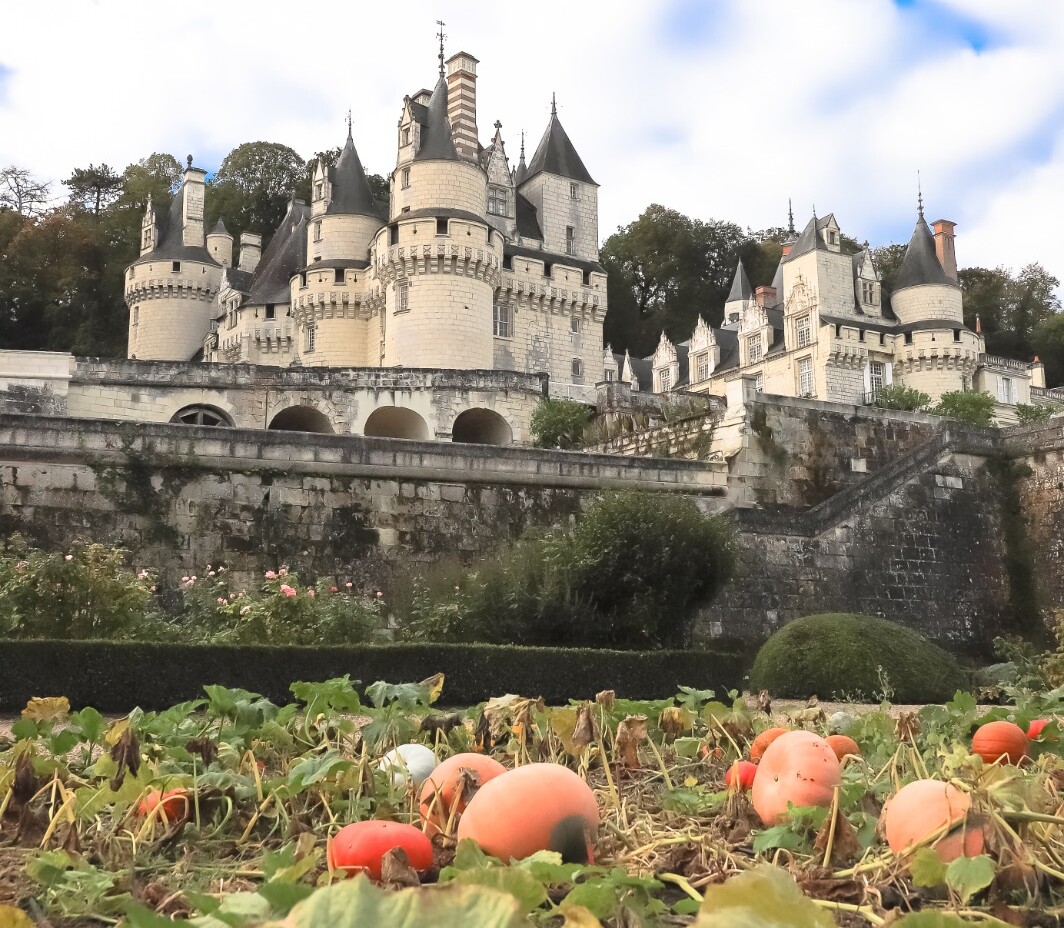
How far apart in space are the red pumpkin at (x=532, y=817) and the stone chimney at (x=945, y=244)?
161ft

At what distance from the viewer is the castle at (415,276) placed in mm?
36188

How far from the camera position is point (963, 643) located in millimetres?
17750

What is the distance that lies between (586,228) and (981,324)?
24457 mm

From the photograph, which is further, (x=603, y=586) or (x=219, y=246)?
(x=219, y=246)

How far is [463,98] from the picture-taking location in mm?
40469

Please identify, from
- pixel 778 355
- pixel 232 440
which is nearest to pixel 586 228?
pixel 778 355

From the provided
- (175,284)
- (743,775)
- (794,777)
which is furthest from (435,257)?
(794,777)

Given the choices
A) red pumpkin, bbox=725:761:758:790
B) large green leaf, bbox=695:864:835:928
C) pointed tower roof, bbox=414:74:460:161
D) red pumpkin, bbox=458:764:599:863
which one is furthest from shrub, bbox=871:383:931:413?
large green leaf, bbox=695:864:835:928

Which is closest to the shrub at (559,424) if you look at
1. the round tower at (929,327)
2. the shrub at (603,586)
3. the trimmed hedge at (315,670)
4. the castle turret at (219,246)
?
the shrub at (603,586)

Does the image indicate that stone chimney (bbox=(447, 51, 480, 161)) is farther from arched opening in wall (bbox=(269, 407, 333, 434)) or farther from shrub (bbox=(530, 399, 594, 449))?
shrub (bbox=(530, 399, 594, 449))

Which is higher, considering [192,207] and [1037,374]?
[192,207]

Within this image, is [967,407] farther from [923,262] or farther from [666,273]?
[666,273]

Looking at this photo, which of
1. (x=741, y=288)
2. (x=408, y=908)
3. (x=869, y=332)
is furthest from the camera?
(x=741, y=288)

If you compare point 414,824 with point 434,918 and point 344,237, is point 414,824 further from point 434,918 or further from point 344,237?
point 344,237
